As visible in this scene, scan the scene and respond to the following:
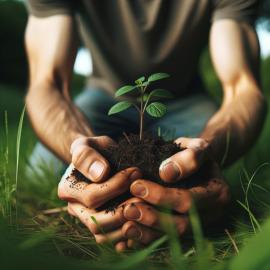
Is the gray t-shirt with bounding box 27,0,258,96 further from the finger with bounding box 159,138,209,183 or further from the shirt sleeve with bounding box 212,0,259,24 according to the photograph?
the finger with bounding box 159,138,209,183

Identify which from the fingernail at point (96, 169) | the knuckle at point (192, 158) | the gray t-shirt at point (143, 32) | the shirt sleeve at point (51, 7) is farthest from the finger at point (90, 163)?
the gray t-shirt at point (143, 32)

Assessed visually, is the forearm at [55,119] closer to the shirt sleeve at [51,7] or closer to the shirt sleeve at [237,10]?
the shirt sleeve at [51,7]

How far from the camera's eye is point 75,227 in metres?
1.37

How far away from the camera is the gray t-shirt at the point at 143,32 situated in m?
2.32

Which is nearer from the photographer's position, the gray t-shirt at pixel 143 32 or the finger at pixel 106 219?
the finger at pixel 106 219

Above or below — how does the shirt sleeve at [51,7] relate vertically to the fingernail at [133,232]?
above

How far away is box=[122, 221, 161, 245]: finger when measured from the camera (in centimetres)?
112

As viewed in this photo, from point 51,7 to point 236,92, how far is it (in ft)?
3.20

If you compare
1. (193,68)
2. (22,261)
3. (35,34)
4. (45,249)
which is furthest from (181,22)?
(22,261)

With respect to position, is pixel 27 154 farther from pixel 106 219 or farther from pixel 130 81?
pixel 106 219

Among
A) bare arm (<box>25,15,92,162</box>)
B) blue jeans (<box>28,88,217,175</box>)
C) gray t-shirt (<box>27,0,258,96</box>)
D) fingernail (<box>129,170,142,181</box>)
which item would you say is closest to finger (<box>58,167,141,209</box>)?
fingernail (<box>129,170,142,181</box>)

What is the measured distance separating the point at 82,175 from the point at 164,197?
27 cm

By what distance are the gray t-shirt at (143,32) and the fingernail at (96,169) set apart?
1.35m

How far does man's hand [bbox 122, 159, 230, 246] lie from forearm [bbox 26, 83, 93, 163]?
1.87ft
